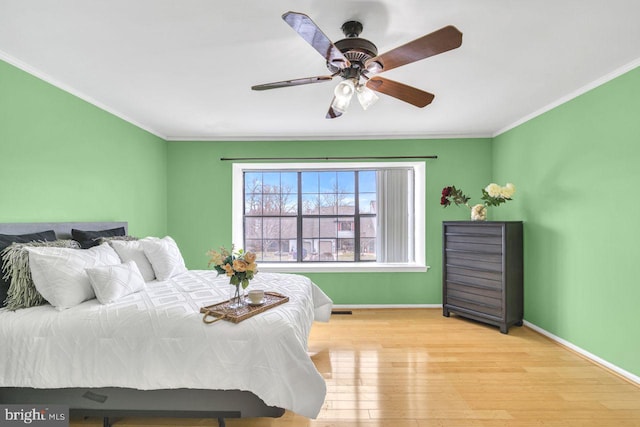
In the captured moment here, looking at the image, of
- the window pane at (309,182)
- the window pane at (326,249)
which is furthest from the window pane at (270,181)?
the window pane at (326,249)

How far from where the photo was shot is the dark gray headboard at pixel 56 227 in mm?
2170

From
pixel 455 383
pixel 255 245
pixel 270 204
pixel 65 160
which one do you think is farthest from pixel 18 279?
pixel 455 383

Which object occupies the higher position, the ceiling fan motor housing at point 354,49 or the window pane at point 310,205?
the ceiling fan motor housing at point 354,49

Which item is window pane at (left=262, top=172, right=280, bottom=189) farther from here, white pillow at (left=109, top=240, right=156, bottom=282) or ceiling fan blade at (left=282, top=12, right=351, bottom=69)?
ceiling fan blade at (left=282, top=12, right=351, bottom=69)

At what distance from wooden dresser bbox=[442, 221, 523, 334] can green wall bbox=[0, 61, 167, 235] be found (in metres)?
3.91

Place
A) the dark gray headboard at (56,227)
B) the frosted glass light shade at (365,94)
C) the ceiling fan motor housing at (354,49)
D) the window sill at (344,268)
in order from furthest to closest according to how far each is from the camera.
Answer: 1. the window sill at (344,268)
2. the dark gray headboard at (56,227)
3. the frosted glass light shade at (365,94)
4. the ceiling fan motor housing at (354,49)

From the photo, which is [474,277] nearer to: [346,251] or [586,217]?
[586,217]

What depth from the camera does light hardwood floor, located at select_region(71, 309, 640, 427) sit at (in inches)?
77.9

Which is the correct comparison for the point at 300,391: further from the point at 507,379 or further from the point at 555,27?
the point at 555,27

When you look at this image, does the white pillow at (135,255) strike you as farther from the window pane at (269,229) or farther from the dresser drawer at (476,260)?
the dresser drawer at (476,260)

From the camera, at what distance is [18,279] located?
189 cm

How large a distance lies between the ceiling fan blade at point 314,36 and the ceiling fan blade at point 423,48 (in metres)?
0.19

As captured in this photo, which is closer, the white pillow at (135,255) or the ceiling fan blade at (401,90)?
the ceiling fan blade at (401,90)

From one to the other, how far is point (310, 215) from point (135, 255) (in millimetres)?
2474
